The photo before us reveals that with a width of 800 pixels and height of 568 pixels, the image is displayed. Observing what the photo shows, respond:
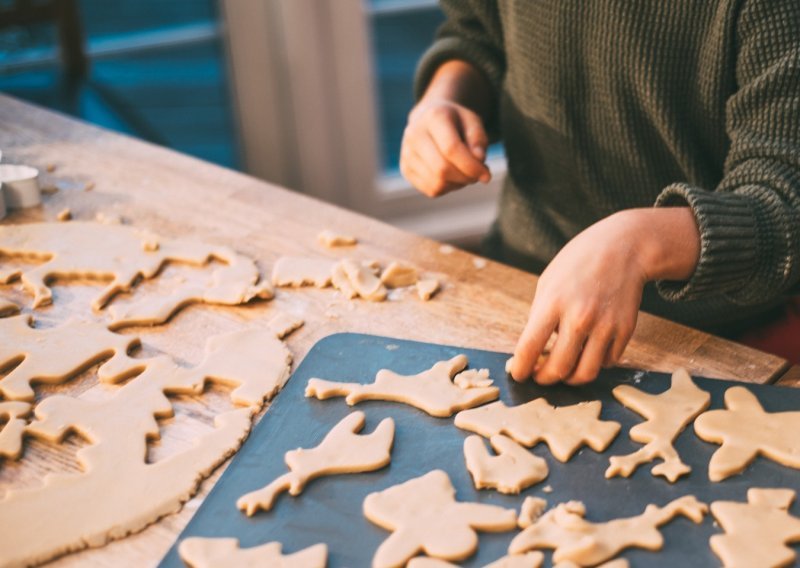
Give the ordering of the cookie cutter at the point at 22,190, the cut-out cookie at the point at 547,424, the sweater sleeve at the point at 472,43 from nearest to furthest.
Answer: the cut-out cookie at the point at 547,424 < the cookie cutter at the point at 22,190 < the sweater sleeve at the point at 472,43

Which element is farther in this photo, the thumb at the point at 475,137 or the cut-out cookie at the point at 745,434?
the thumb at the point at 475,137

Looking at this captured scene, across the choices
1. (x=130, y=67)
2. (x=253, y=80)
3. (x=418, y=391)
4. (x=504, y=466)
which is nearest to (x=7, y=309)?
(x=418, y=391)

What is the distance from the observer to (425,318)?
3.39 ft

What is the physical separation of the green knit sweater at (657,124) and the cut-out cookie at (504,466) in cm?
26

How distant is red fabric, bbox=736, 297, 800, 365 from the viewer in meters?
1.17

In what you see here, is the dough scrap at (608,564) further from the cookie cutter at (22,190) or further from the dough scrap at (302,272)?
the cookie cutter at (22,190)

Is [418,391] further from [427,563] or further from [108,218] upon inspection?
[108,218]

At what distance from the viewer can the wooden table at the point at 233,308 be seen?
882 mm

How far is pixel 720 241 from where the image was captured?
906mm

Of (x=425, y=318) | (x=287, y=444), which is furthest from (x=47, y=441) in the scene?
(x=425, y=318)

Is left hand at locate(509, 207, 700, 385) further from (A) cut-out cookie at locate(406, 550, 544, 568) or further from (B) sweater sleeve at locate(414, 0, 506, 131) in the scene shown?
(B) sweater sleeve at locate(414, 0, 506, 131)

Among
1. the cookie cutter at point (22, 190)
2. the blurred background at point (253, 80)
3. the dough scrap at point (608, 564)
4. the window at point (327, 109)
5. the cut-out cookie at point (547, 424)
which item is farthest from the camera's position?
the window at point (327, 109)

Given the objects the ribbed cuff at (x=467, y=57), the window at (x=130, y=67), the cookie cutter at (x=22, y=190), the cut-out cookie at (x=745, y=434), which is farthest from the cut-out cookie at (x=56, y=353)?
the window at (x=130, y=67)

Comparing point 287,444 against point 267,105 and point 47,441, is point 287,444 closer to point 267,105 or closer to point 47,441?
point 47,441
